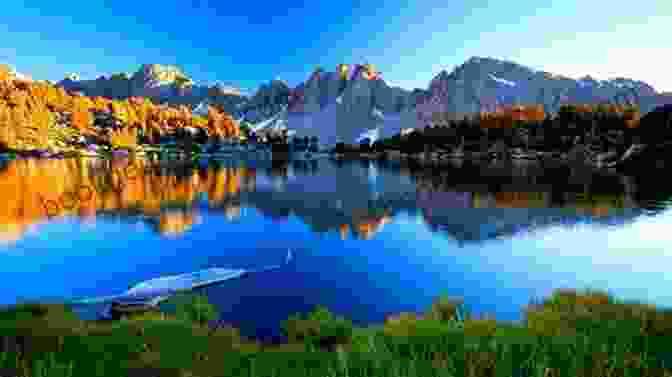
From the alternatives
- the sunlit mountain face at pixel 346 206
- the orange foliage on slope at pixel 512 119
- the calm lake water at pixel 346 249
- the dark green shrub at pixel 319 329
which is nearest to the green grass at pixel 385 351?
the dark green shrub at pixel 319 329

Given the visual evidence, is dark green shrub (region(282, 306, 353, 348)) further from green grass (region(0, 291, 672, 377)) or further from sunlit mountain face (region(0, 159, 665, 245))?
sunlit mountain face (region(0, 159, 665, 245))

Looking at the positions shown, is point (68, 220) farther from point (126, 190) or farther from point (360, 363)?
point (360, 363)

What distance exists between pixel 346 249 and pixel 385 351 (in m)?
17.5

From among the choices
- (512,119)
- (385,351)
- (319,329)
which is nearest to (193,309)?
(319,329)

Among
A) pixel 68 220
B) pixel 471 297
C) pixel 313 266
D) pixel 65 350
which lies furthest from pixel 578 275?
pixel 68 220

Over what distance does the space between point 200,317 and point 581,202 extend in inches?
1571

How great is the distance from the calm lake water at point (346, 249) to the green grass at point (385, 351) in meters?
4.42

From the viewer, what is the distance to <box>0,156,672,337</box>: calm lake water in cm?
1437

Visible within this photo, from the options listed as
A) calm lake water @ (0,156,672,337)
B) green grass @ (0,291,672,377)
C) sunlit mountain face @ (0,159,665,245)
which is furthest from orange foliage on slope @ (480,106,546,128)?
green grass @ (0,291,672,377)

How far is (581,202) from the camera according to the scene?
36750 millimetres

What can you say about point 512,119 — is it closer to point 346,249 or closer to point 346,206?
point 346,206

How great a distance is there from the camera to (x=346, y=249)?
70.8 feet

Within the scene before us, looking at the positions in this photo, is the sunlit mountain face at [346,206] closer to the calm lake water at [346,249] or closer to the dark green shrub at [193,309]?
→ the calm lake water at [346,249]

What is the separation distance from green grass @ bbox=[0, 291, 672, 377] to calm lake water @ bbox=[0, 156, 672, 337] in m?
4.42
